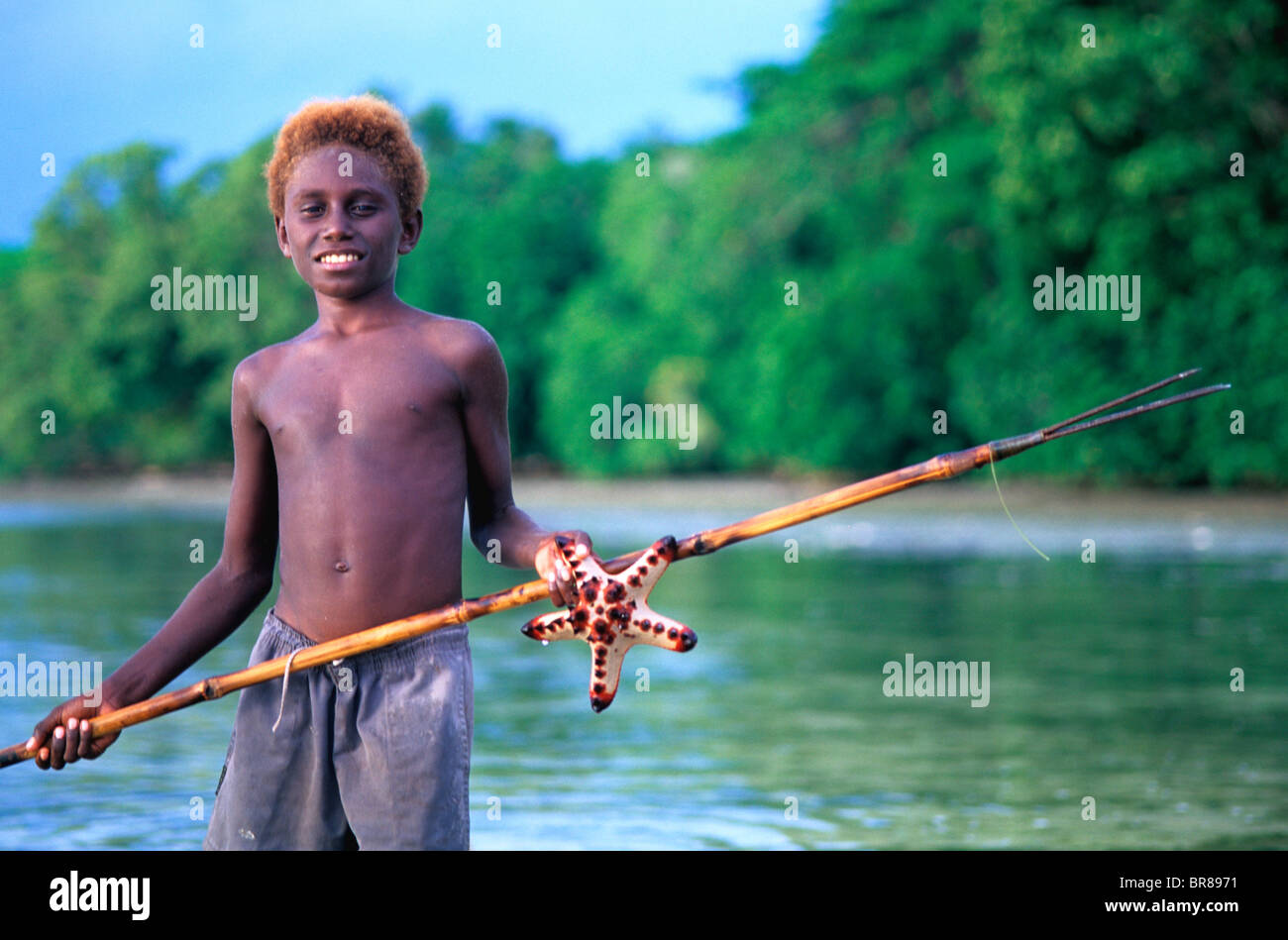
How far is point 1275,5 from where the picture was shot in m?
28.7

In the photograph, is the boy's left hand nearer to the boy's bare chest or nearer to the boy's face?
the boy's bare chest

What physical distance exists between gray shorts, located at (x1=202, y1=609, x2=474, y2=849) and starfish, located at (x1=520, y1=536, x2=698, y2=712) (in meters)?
0.26

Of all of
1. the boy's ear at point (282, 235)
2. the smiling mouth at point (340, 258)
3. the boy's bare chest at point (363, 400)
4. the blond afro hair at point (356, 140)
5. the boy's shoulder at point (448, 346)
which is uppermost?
the blond afro hair at point (356, 140)

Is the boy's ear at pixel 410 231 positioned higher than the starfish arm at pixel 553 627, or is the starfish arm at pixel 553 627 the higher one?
the boy's ear at pixel 410 231

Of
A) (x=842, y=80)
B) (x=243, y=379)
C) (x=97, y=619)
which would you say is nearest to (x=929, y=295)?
(x=842, y=80)

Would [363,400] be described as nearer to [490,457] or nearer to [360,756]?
[490,457]

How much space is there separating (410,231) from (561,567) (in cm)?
75

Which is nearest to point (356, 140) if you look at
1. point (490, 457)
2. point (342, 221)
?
point (342, 221)

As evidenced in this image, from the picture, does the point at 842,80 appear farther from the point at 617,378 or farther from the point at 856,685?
the point at 856,685

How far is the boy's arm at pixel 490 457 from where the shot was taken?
3238 mm

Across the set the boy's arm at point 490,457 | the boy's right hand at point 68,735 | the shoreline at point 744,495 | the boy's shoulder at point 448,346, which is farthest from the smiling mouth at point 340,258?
the shoreline at point 744,495

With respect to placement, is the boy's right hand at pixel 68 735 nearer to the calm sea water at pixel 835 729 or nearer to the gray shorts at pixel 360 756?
the gray shorts at pixel 360 756

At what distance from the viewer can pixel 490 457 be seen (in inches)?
131

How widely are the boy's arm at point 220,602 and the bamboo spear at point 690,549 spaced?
0.05m
